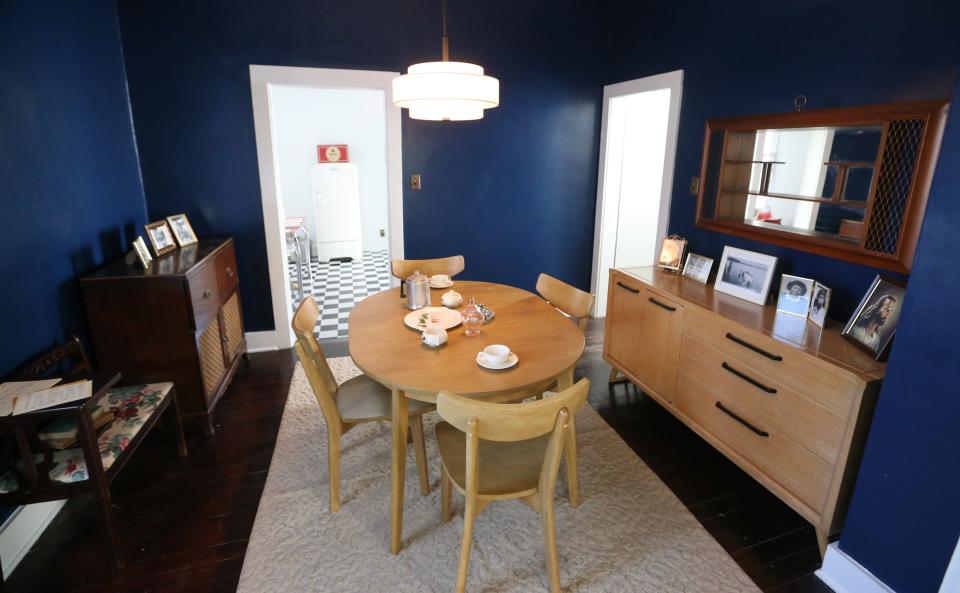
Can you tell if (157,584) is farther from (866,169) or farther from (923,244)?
(866,169)

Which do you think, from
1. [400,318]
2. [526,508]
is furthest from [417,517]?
[400,318]

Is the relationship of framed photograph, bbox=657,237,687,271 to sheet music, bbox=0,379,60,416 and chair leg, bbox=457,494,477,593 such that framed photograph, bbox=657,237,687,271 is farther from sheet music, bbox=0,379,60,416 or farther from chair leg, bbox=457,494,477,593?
sheet music, bbox=0,379,60,416

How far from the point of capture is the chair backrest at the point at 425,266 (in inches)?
128

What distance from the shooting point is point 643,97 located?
4148mm

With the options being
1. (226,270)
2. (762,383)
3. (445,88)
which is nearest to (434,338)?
(445,88)

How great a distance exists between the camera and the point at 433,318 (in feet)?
7.93

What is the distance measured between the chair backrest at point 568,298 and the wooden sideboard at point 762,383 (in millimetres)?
527

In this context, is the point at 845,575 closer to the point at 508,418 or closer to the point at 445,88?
the point at 508,418

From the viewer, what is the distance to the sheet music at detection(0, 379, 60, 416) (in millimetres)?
1764

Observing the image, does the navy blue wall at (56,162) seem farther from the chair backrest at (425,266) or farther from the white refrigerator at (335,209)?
the white refrigerator at (335,209)

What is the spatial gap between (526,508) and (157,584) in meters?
1.43

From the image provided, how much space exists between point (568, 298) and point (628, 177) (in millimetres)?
2122

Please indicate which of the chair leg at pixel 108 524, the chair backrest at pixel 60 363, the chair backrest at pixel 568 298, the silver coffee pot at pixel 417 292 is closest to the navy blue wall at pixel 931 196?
the chair backrest at pixel 568 298

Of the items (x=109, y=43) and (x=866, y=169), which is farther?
(x=109, y=43)
